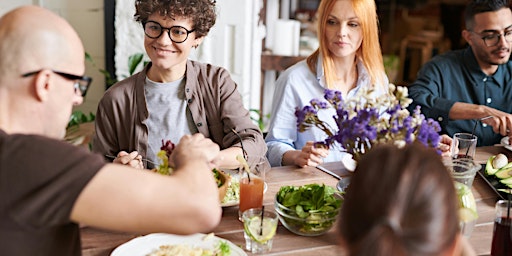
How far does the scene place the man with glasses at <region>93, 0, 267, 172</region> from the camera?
2.02m

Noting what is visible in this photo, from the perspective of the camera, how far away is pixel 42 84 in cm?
106

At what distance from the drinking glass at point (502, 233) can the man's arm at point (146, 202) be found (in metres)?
0.78

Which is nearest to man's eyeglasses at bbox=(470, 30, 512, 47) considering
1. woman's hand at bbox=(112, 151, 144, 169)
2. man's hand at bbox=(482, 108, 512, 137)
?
man's hand at bbox=(482, 108, 512, 137)

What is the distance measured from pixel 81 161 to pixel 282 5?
14.2 ft

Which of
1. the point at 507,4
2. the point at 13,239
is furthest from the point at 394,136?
the point at 507,4

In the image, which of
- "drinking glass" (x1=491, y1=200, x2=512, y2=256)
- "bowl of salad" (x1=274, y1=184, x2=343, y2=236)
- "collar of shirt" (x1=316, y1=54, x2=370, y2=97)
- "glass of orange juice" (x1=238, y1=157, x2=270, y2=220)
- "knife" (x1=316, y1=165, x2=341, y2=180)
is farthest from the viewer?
"collar of shirt" (x1=316, y1=54, x2=370, y2=97)

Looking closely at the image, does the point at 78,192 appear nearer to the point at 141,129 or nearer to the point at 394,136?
Answer: the point at 394,136

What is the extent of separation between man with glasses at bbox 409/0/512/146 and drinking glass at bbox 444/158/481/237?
0.85 metres

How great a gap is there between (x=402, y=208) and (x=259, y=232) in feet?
2.18

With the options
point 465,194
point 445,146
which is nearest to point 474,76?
point 445,146

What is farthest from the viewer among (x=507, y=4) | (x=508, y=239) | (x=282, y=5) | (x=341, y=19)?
(x=282, y=5)

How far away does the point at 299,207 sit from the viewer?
1.54 meters

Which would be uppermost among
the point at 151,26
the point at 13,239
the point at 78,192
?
the point at 151,26

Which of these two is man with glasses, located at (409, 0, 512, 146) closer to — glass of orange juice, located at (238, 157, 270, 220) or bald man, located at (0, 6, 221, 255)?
glass of orange juice, located at (238, 157, 270, 220)
